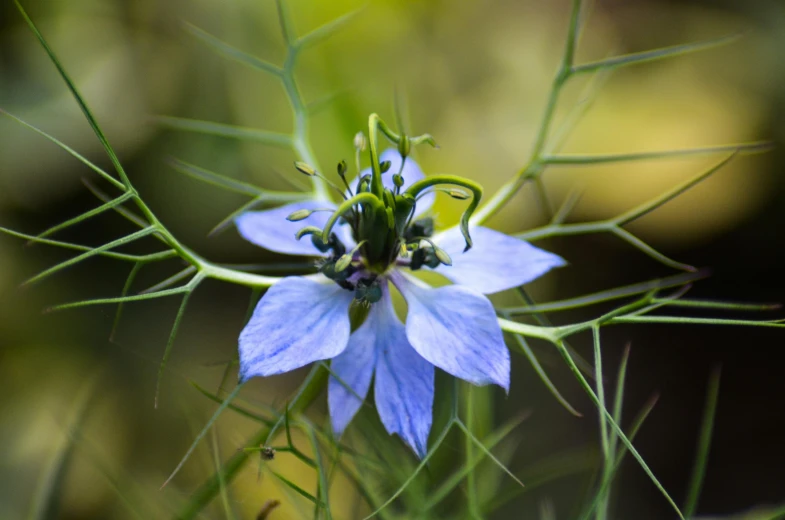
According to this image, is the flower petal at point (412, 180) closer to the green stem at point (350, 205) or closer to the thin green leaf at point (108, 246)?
the green stem at point (350, 205)

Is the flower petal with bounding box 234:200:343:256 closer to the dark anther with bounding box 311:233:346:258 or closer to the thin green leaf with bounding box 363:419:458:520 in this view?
the dark anther with bounding box 311:233:346:258

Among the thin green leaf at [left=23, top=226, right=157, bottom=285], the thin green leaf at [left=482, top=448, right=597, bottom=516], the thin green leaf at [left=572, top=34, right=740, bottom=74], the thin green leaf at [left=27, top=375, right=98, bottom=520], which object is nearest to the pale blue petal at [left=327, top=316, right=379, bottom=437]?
the thin green leaf at [left=23, top=226, right=157, bottom=285]

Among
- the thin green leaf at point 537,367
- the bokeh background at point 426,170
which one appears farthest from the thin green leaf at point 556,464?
the thin green leaf at point 537,367

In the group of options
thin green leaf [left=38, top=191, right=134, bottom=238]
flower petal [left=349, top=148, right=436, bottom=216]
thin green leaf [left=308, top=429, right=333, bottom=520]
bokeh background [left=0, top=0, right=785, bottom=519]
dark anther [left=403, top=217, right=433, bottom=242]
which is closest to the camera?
thin green leaf [left=38, top=191, right=134, bottom=238]

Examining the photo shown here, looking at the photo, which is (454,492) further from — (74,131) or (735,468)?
(74,131)

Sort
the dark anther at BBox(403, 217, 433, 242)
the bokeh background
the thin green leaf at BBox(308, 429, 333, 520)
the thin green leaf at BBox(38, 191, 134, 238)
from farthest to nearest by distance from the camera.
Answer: the bokeh background
the dark anther at BBox(403, 217, 433, 242)
the thin green leaf at BBox(308, 429, 333, 520)
the thin green leaf at BBox(38, 191, 134, 238)

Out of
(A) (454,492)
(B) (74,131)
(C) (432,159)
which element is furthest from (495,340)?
(B) (74,131)

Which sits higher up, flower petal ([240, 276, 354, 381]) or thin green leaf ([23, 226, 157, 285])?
thin green leaf ([23, 226, 157, 285])
